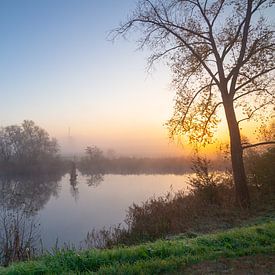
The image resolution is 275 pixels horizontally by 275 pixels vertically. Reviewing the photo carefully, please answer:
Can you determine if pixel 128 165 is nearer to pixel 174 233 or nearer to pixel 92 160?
pixel 92 160

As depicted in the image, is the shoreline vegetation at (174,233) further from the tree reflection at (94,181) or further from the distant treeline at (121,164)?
the distant treeline at (121,164)

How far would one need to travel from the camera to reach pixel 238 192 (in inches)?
571

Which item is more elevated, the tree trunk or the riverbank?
the tree trunk

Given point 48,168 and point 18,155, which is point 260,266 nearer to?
point 48,168

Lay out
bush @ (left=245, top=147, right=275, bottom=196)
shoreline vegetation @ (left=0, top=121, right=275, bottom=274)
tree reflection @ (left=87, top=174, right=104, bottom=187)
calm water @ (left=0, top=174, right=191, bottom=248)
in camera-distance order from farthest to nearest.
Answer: tree reflection @ (left=87, top=174, right=104, bottom=187), calm water @ (left=0, top=174, right=191, bottom=248), bush @ (left=245, top=147, right=275, bottom=196), shoreline vegetation @ (left=0, top=121, right=275, bottom=274)

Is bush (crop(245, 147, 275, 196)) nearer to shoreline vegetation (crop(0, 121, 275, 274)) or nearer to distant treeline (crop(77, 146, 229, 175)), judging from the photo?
shoreline vegetation (crop(0, 121, 275, 274))

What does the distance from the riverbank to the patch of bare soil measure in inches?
2.5

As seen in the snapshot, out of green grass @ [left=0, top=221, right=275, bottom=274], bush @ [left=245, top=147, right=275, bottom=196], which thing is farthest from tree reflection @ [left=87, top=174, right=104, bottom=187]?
green grass @ [left=0, top=221, right=275, bottom=274]

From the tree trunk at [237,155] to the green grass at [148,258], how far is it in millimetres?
7507

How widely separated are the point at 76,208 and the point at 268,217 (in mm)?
16996

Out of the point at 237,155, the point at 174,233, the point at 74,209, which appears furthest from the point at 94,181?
the point at 174,233

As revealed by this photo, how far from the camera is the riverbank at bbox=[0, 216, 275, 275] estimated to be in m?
5.62

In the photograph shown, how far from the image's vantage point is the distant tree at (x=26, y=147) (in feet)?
230

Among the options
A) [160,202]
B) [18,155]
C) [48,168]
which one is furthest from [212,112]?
[18,155]
